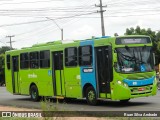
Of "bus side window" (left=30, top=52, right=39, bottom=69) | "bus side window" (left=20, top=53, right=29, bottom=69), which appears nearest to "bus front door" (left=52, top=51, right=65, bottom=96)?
"bus side window" (left=30, top=52, right=39, bottom=69)

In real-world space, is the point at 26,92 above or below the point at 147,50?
below

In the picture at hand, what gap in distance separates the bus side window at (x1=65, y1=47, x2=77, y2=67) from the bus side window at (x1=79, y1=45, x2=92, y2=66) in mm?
463

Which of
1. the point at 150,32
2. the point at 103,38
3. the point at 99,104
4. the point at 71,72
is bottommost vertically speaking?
the point at 99,104

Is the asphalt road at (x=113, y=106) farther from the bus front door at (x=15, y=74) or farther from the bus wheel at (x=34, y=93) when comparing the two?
the bus front door at (x=15, y=74)

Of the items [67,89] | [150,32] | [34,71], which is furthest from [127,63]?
[150,32]

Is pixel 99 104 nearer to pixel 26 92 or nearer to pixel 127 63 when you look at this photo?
pixel 127 63

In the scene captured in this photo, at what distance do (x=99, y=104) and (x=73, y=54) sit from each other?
8.54 feet

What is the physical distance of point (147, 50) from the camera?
709 inches

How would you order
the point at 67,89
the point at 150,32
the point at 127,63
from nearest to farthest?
the point at 127,63
the point at 67,89
the point at 150,32

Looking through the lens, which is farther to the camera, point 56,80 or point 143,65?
point 56,80

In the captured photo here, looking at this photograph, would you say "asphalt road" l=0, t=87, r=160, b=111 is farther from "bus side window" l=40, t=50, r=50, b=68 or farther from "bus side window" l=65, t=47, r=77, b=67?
"bus side window" l=40, t=50, r=50, b=68

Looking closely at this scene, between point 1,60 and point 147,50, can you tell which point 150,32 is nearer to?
point 1,60

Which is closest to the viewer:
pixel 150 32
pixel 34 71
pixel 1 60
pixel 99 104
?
pixel 99 104

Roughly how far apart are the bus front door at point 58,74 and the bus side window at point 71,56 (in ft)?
1.85
